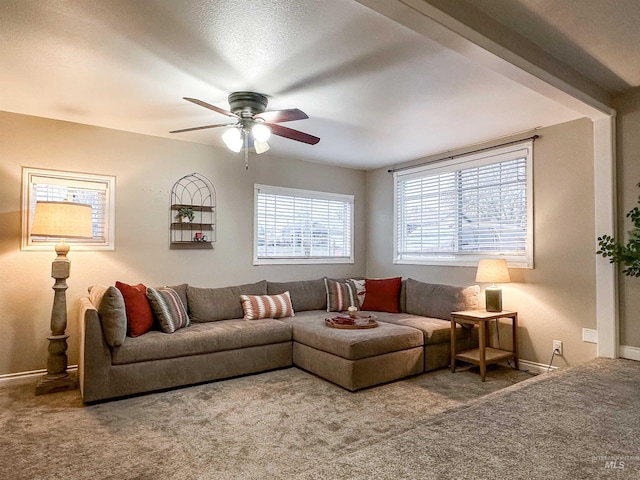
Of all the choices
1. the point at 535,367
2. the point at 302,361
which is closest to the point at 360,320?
the point at 302,361

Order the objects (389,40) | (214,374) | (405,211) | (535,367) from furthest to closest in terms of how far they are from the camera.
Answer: (405,211)
(535,367)
(214,374)
(389,40)

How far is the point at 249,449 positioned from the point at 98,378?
4.94 ft

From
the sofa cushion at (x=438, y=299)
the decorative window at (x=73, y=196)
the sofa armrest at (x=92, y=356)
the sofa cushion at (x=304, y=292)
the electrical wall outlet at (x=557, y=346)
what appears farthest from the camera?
the sofa cushion at (x=304, y=292)

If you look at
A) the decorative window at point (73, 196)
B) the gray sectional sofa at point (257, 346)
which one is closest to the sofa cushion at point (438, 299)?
the gray sectional sofa at point (257, 346)

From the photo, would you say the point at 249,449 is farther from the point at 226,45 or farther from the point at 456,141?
the point at 456,141

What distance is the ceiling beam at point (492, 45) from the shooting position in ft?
6.14

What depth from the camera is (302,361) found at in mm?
4027

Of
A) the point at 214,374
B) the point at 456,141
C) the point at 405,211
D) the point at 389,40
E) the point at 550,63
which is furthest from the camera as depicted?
the point at 405,211

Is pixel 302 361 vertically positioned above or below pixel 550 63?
below

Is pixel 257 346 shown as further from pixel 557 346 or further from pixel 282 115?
pixel 557 346

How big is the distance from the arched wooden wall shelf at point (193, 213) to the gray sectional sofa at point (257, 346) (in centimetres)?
58

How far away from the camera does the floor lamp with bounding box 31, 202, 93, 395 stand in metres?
3.35

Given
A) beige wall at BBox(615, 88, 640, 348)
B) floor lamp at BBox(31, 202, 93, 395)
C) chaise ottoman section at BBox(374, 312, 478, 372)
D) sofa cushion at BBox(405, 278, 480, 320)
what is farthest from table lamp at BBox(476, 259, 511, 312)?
floor lamp at BBox(31, 202, 93, 395)

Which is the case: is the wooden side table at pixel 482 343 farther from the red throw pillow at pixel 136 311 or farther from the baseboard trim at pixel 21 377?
the baseboard trim at pixel 21 377
